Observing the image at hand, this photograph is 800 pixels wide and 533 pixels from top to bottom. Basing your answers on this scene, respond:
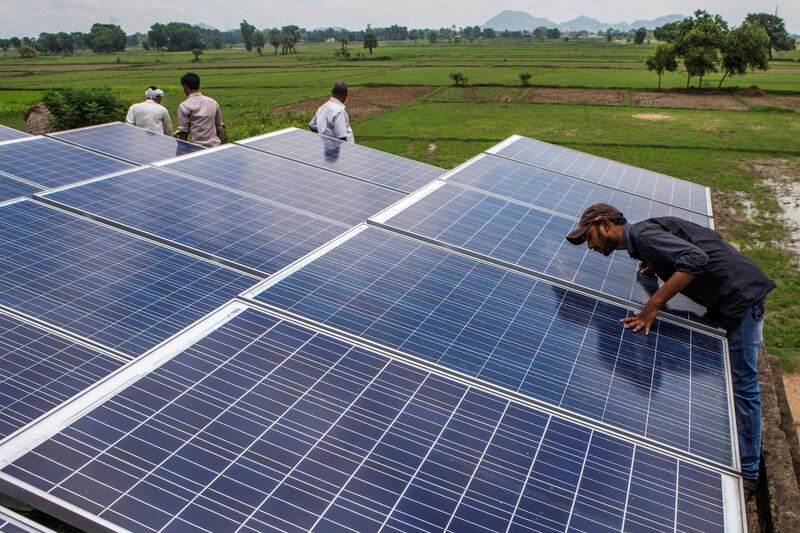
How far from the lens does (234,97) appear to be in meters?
47.8

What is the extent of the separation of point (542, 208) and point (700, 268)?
3501mm

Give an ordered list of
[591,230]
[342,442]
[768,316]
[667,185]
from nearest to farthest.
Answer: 1. [342,442]
2. [591,230]
3. [667,185]
4. [768,316]

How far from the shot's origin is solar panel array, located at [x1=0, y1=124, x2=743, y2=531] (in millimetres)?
3354

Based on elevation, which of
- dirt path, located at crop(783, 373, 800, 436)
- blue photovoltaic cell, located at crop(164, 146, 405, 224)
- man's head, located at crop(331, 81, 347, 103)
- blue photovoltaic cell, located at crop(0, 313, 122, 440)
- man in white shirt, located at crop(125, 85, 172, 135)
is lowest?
dirt path, located at crop(783, 373, 800, 436)

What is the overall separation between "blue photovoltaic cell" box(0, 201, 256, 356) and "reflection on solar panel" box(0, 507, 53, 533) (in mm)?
1942

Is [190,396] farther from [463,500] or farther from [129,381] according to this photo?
[463,500]

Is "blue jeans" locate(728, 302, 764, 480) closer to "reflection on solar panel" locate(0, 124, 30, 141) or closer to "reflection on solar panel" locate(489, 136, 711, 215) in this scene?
"reflection on solar panel" locate(489, 136, 711, 215)

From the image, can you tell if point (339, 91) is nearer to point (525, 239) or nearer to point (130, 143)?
point (130, 143)

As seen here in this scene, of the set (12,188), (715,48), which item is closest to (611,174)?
(12,188)

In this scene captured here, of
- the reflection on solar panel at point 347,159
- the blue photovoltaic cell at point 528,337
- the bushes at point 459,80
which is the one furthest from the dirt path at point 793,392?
the bushes at point 459,80

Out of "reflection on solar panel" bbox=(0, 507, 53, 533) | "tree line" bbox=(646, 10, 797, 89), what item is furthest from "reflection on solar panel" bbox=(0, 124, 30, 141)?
"tree line" bbox=(646, 10, 797, 89)

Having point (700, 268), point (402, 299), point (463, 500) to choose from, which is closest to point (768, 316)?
point (700, 268)

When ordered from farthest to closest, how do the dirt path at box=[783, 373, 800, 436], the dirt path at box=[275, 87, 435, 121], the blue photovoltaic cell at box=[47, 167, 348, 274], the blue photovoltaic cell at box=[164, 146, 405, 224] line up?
the dirt path at box=[275, 87, 435, 121] < the dirt path at box=[783, 373, 800, 436] < the blue photovoltaic cell at box=[164, 146, 405, 224] < the blue photovoltaic cell at box=[47, 167, 348, 274]

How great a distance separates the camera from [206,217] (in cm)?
750
